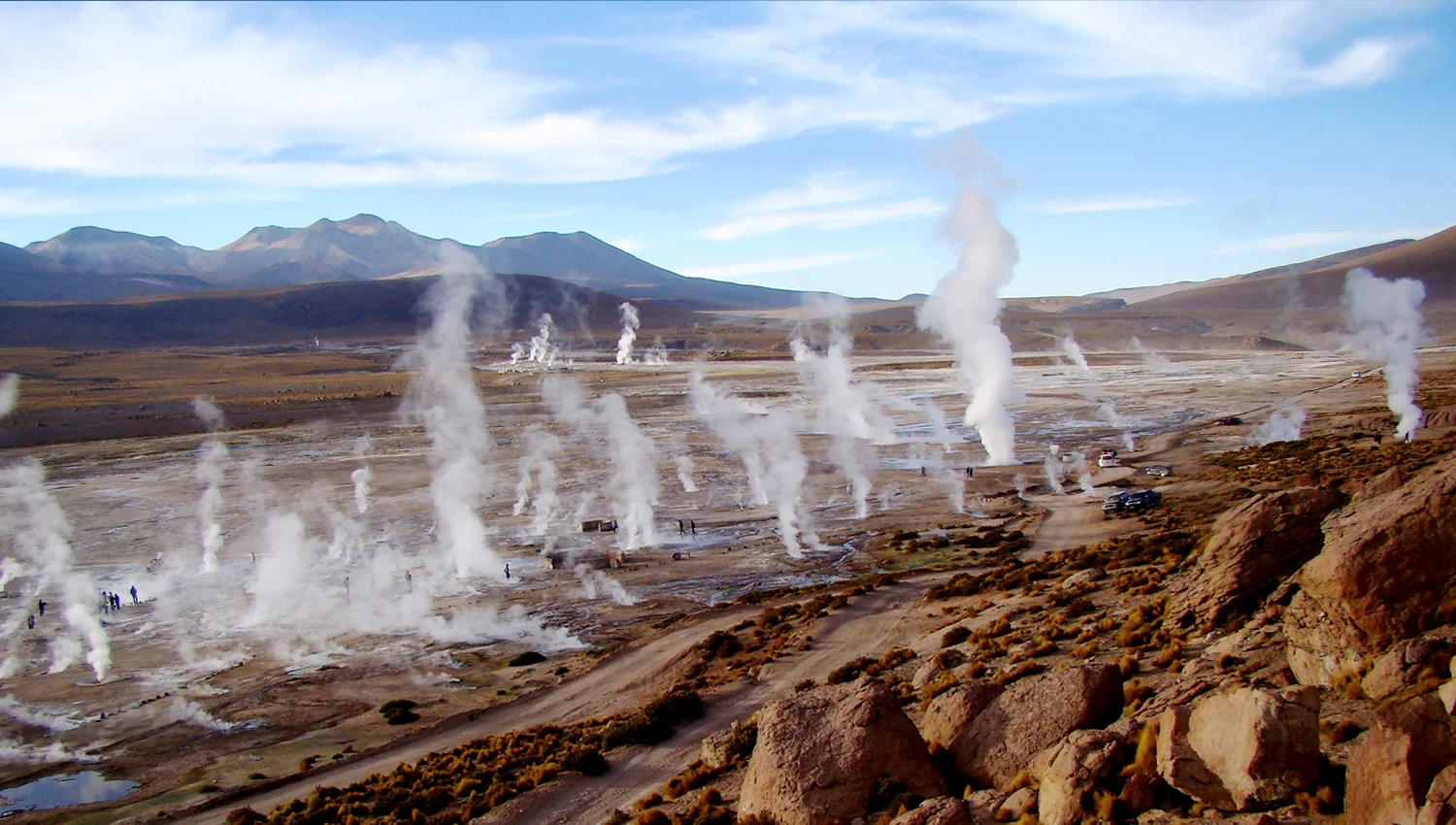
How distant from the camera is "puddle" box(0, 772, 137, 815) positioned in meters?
21.1

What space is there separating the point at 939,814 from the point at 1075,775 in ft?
5.38

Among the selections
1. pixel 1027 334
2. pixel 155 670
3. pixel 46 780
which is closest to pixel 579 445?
pixel 155 670

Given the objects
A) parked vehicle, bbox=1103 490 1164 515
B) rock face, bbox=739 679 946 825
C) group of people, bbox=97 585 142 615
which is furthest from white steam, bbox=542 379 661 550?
rock face, bbox=739 679 946 825

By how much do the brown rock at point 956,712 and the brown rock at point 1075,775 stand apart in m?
2.45

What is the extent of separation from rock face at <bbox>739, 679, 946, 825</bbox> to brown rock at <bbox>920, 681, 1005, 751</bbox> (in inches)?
18.5

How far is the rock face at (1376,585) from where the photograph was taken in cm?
1140

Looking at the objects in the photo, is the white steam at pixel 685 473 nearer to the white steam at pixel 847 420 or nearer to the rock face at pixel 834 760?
the white steam at pixel 847 420

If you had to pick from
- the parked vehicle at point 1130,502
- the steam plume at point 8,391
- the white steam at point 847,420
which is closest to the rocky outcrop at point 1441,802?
the parked vehicle at point 1130,502

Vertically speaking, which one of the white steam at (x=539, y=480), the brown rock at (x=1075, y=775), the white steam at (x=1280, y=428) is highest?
the brown rock at (x=1075, y=775)

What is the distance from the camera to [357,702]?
2622 centimetres

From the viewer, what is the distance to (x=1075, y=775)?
10133 millimetres

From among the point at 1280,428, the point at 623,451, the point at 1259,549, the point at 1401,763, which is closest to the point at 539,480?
the point at 623,451

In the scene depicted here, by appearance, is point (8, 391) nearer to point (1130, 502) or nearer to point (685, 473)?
point (685, 473)

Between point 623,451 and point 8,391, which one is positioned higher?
point 8,391
